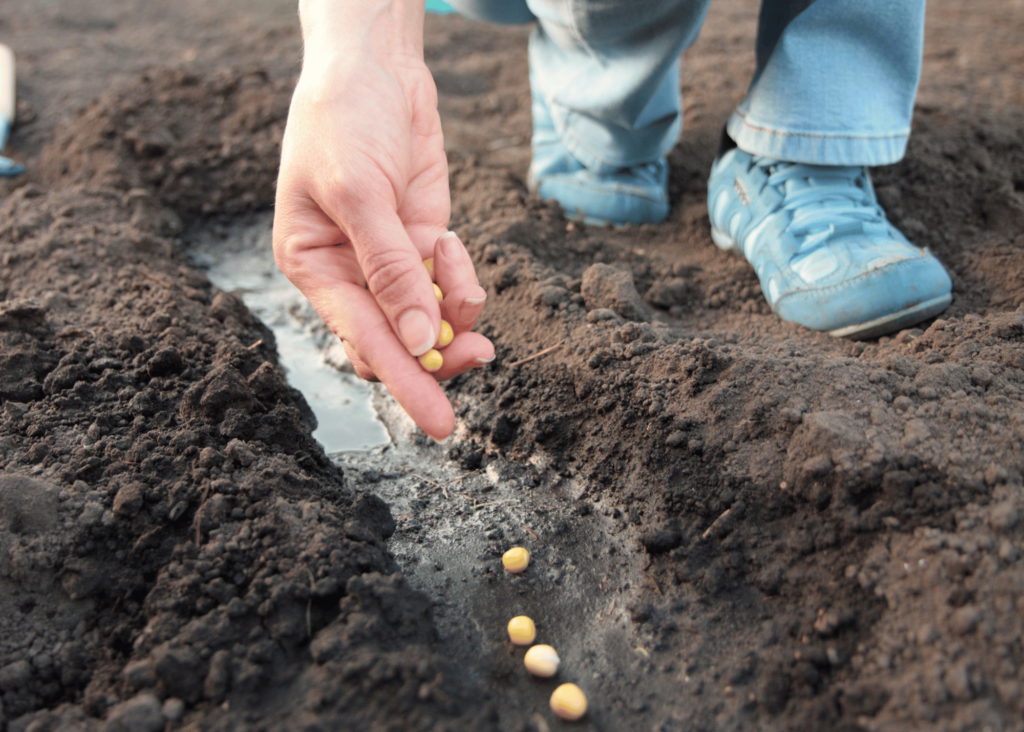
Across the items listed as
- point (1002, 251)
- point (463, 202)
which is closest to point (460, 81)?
point (463, 202)

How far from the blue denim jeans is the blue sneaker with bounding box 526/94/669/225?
0.29 m

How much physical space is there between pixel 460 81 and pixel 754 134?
2221mm

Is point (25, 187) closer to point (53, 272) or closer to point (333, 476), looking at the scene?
point (53, 272)

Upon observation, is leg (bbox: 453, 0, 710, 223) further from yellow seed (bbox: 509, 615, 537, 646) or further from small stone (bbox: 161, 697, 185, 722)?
small stone (bbox: 161, 697, 185, 722)

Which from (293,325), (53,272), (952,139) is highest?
(53,272)

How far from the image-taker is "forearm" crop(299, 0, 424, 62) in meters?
1.61

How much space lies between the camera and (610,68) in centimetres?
243

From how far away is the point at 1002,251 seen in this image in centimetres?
220

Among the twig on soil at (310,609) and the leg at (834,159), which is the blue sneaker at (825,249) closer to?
the leg at (834,159)

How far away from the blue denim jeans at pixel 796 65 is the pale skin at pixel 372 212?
0.82 m

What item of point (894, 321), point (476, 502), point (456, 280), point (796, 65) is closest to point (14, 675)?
point (476, 502)

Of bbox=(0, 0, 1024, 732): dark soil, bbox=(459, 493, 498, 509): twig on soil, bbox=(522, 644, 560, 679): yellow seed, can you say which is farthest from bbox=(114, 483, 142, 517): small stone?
bbox=(522, 644, 560, 679): yellow seed

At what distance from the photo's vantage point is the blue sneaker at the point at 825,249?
6.38 feet

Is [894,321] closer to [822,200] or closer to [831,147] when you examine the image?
[822,200]
